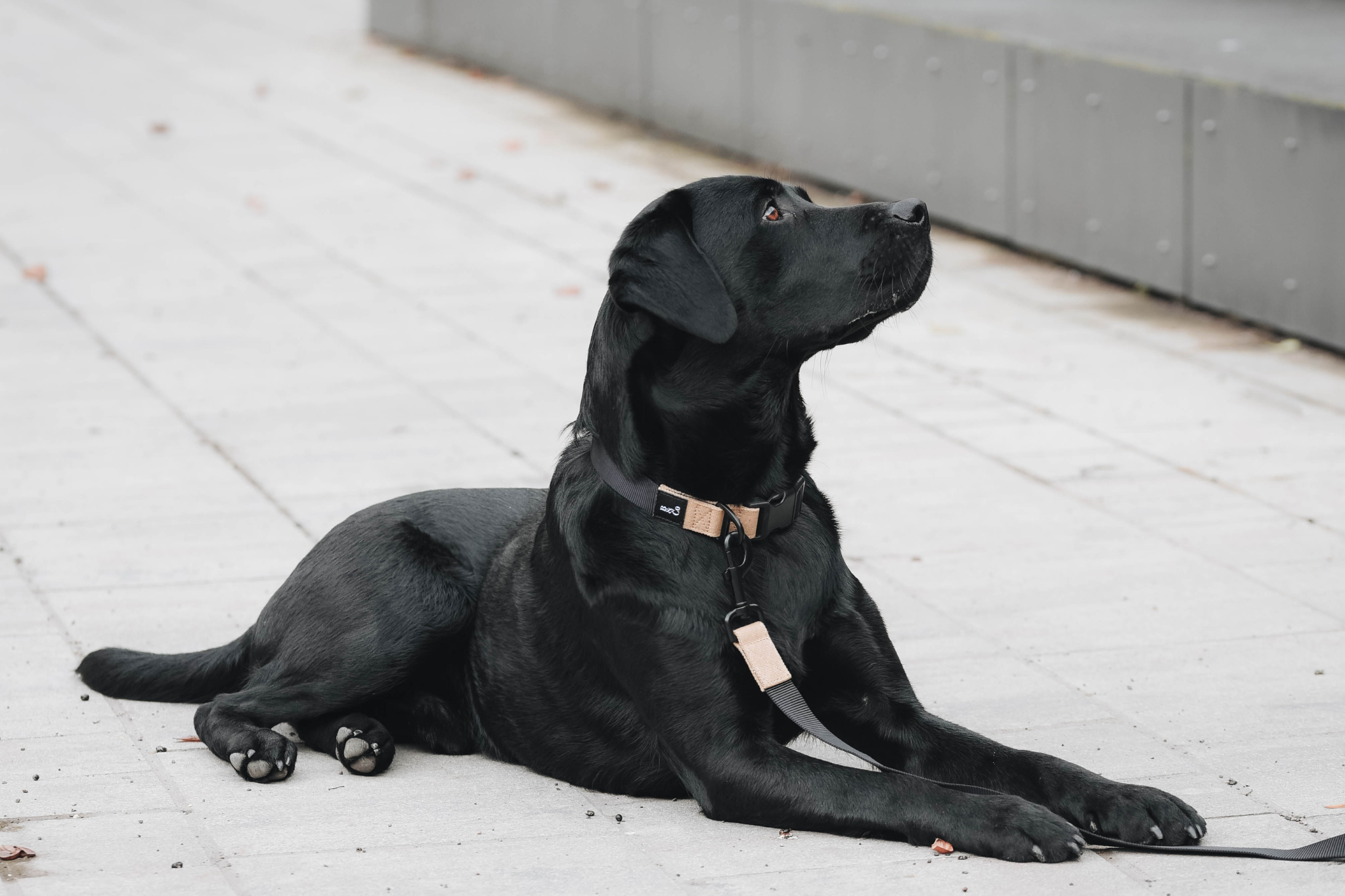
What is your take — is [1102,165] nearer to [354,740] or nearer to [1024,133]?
[1024,133]

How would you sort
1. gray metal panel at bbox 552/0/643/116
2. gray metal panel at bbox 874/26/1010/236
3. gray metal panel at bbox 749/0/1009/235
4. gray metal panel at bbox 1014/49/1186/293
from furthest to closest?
gray metal panel at bbox 552/0/643/116, gray metal panel at bbox 749/0/1009/235, gray metal panel at bbox 874/26/1010/236, gray metal panel at bbox 1014/49/1186/293

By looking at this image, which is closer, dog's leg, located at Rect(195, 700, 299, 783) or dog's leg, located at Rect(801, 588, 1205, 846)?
dog's leg, located at Rect(801, 588, 1205, 846)

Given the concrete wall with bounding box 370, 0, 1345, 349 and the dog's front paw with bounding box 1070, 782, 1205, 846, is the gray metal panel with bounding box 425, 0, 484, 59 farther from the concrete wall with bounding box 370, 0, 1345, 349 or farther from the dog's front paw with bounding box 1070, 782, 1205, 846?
the dog's front paw with bounding box 1070, 782, 1205, 846

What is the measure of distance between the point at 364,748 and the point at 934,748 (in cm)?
138

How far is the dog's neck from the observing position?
4.45 metres

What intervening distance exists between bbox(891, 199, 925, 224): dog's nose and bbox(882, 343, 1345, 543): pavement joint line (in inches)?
117

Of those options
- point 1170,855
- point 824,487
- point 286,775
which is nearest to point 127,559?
point 286,775

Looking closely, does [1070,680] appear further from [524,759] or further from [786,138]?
[786,138]

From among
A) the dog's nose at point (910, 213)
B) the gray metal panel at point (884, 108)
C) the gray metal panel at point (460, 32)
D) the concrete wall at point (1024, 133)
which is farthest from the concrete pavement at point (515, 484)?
the gray metal panel at point (460, 32)

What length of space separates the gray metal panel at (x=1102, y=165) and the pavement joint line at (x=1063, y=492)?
2.57 m

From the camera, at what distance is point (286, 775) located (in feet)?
15.6

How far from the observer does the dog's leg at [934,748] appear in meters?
4.23

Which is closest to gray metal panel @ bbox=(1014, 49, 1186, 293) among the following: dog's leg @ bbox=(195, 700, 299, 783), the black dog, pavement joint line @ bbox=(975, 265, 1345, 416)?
pavement joint line @ bbox=(975, 265, 1345, 416)

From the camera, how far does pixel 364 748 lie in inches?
188
